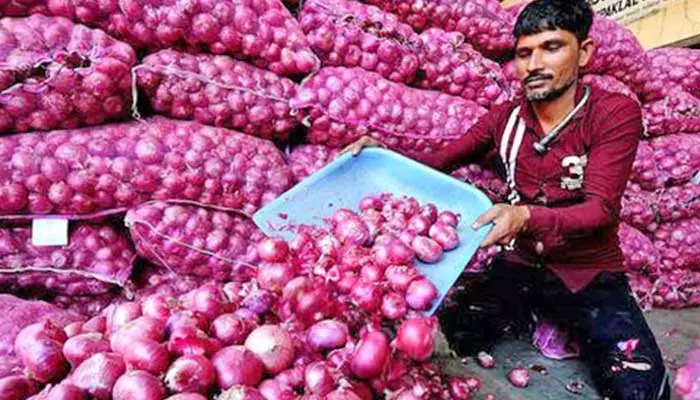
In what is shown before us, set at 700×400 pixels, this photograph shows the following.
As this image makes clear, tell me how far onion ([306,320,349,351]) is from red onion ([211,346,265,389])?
0.14 m

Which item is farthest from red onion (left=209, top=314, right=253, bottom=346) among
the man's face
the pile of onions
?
the man's face

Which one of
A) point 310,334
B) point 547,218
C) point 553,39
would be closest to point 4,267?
point 310,334

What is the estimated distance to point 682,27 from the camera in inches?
121

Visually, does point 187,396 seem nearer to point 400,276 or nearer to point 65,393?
point 65,393

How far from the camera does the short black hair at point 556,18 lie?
64.0 inches

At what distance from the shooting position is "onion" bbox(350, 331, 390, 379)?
87 cm

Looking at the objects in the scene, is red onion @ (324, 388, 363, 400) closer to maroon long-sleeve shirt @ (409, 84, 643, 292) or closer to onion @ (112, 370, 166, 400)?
onion @ (112, 370, 166, 400)

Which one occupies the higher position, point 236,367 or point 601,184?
point 236,367

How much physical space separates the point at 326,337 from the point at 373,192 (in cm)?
77

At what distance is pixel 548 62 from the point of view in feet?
5.42

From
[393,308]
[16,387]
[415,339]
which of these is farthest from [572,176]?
[16,387]

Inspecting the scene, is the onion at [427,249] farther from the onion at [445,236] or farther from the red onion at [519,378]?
the red onion at [519,378]

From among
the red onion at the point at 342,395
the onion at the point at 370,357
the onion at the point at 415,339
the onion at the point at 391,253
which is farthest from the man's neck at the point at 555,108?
the red onion at the point at 342,395

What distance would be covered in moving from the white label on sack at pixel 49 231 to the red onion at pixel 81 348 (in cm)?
71
